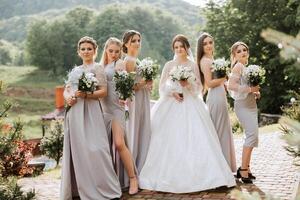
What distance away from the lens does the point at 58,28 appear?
81312 mm

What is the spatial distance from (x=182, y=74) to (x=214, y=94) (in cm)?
83

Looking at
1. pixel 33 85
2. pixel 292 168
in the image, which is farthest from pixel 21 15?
pixel 292 168

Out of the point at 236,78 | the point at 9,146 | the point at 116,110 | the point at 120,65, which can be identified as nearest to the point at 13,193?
the point at 9,146

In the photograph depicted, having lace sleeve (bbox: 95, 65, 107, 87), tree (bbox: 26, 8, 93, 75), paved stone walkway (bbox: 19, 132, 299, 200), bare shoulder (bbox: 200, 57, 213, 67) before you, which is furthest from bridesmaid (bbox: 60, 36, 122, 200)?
tree (bbox: 26, 8, 93, 75)

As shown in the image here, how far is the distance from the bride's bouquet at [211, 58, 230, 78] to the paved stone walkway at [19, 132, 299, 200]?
1.48 meters

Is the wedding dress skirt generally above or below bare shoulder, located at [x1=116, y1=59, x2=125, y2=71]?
below

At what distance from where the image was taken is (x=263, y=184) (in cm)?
775

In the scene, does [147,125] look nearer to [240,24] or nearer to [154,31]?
[240,24]

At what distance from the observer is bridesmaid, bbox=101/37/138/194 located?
7008mm

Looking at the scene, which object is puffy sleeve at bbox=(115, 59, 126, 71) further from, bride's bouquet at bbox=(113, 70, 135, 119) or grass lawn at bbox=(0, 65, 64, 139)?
grass lawn at bbox=(0, 65, 64, 139)

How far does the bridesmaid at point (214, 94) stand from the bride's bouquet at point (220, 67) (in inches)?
3.8

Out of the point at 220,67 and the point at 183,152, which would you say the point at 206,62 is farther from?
the point at 183,152

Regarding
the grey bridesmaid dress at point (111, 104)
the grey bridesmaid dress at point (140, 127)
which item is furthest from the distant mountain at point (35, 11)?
the grey bridesmaid dress at point (111, 104)

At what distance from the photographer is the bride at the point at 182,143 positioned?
7016 mm
